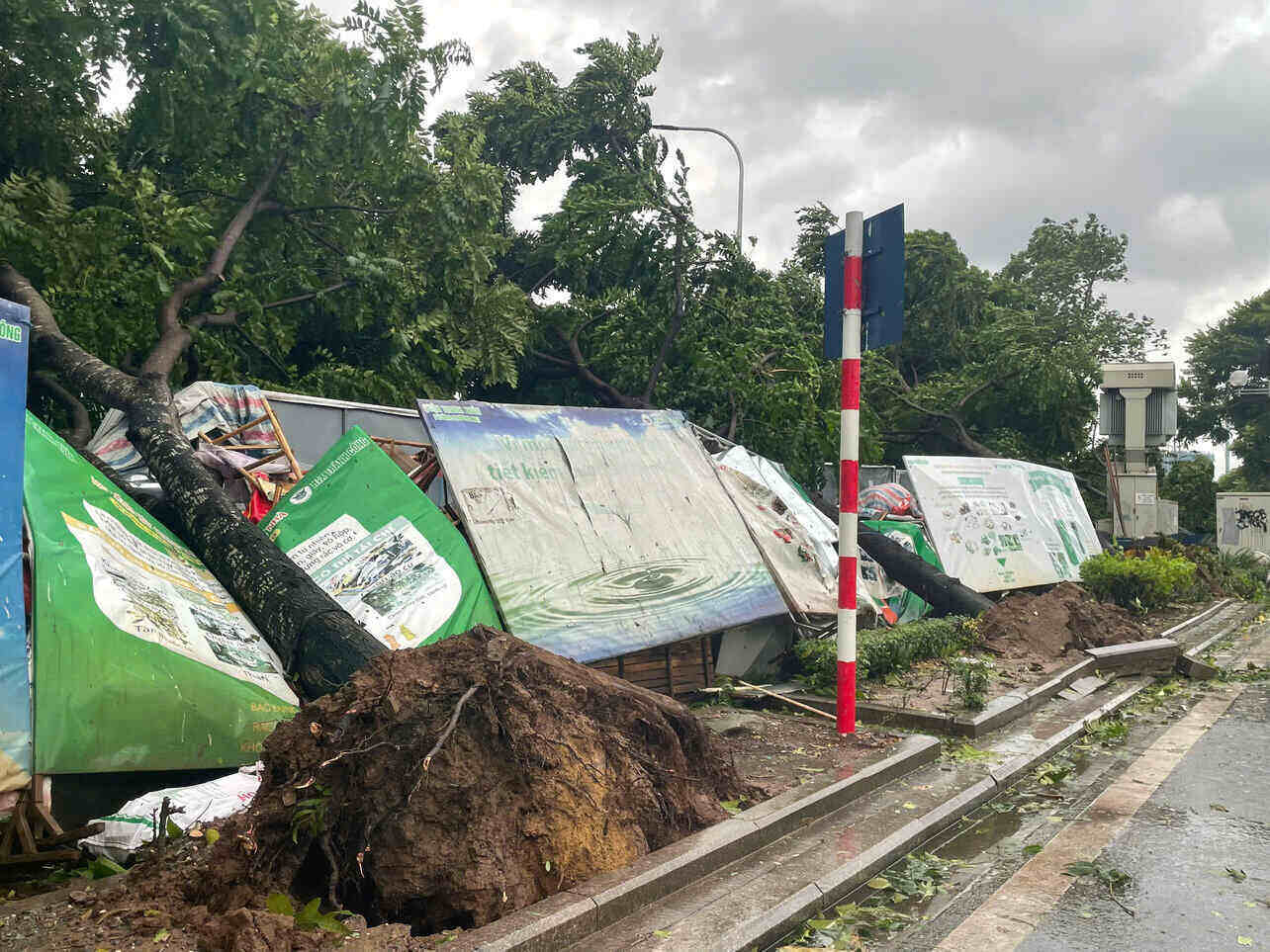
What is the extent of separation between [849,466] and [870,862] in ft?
9.05

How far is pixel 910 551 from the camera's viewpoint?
12250mm

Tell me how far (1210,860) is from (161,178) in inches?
530

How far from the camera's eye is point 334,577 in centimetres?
698

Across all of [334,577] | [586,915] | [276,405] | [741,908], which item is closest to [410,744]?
[586,915]

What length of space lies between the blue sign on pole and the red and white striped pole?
57mm

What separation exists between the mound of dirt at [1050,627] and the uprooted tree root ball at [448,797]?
21.7ft

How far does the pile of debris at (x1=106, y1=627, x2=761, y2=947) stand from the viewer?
3.63m

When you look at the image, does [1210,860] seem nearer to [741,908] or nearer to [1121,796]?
[1121,796]

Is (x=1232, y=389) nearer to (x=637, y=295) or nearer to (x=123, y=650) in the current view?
(x=637, y=295)

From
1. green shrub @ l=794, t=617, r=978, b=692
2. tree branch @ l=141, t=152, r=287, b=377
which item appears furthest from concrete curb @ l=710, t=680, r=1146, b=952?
tree branch @ l=141, t=152, r=287, b=377

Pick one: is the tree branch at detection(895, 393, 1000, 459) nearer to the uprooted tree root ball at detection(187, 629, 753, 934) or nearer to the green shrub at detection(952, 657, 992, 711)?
the green shrub at detection(952, 657, 992, 711)

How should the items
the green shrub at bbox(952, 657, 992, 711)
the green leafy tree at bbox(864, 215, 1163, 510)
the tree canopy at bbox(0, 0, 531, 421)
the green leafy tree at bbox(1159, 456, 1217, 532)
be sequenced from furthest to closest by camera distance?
A: the green leafy tree at bbox(1159, 456, 1217, 532) → the green leafy tree at bbox(864, 215, 1163, 510) → the tree canopy at bbox(0, 0, 531, 421) → the green shrub at bbox(952, 657, 992, 711)

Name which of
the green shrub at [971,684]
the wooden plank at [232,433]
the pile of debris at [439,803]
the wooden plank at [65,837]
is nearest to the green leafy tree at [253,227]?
the wooden plank at [232,433]

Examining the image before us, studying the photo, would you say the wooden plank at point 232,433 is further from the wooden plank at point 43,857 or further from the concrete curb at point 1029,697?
the concrete curb at point 1029,697
